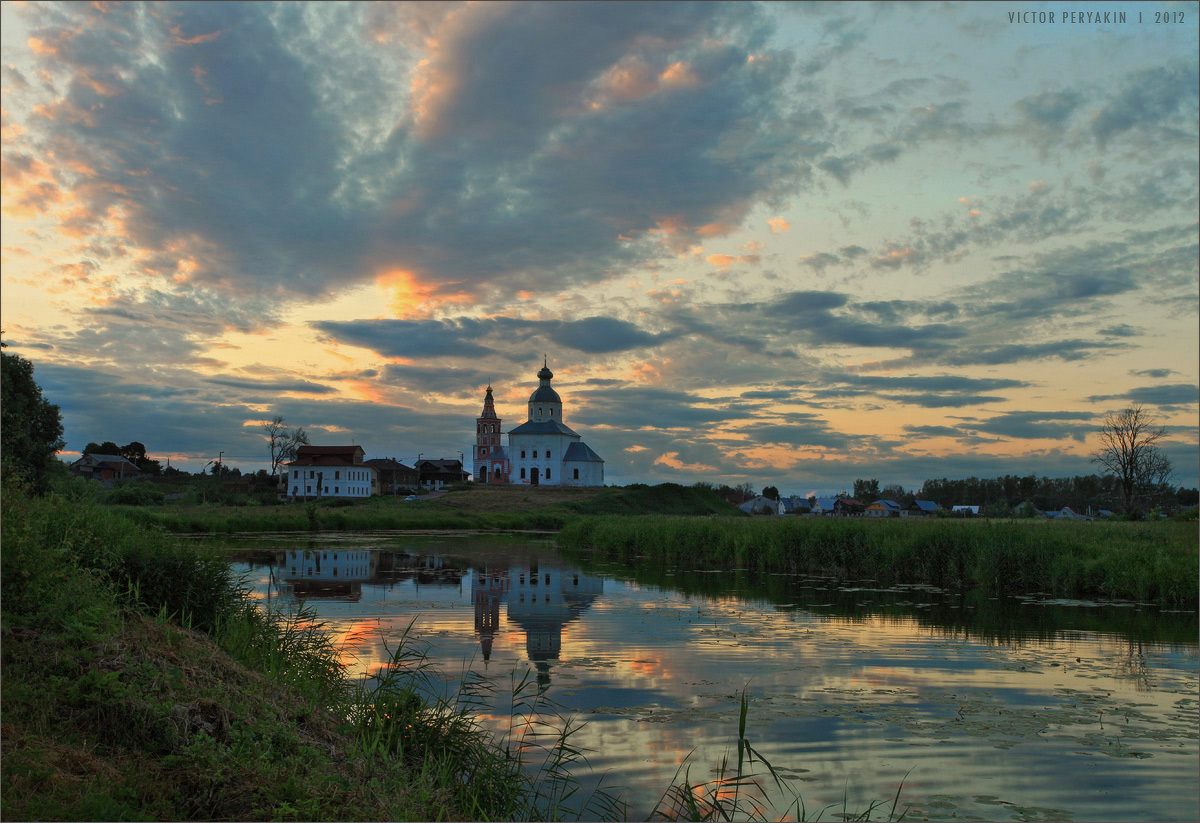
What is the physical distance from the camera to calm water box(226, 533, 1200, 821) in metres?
7.48

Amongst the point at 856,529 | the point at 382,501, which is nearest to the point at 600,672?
the point at 856,529

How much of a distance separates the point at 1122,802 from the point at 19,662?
32.3 feet

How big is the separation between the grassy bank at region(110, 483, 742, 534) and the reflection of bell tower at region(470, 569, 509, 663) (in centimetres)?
1839

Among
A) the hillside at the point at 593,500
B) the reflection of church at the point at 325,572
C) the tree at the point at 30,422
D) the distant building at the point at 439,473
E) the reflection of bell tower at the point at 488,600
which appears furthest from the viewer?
the distant building at the point at 439,473

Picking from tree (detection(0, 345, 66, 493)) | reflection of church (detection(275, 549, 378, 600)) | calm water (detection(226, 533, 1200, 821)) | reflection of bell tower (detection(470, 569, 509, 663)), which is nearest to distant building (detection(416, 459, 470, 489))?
tree (detection(0, 345, 66, 493))

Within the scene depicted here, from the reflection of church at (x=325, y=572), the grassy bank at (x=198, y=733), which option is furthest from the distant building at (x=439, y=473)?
the grassy bank at (x=198, y=733)

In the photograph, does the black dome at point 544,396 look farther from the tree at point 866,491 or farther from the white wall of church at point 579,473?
the tree at point 866,491

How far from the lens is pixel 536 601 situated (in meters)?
20.4

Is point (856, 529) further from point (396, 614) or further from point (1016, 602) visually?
point (396, 614)

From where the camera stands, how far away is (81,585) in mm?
8711

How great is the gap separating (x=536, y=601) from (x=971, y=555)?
491 inches

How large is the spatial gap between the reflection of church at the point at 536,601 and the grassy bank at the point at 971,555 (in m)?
6.57

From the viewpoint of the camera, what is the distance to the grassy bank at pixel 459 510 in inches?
1960

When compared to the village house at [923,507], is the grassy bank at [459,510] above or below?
below
